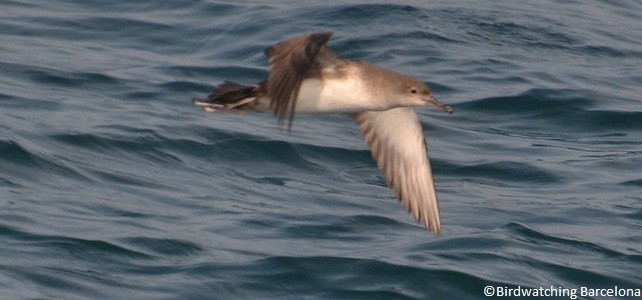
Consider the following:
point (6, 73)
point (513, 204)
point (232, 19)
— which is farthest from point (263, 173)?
point (232, 19)

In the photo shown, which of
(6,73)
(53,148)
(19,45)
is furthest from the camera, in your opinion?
(19,45)

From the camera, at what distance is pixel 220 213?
454 inches

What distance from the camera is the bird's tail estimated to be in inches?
322

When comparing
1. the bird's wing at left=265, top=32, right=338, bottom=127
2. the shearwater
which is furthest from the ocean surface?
the bird's wing at left=265, top=32, right=338, bottom=127

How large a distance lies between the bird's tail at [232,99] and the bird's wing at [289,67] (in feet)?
0.88

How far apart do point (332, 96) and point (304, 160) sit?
474 cm

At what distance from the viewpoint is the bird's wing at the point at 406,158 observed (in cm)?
953

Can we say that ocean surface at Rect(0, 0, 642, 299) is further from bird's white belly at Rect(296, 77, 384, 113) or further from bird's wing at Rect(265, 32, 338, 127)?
bird's wing at Rect(265, 32, 338, 127)

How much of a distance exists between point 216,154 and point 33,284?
3474 mm

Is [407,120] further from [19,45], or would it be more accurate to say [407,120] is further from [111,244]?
[19,45]

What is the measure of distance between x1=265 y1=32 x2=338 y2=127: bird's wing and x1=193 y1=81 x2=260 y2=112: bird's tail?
0.27 m

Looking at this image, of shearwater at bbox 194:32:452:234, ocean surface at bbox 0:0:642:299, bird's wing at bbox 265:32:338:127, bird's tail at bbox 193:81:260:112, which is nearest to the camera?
bird's wing at bbox 265:32:338:127

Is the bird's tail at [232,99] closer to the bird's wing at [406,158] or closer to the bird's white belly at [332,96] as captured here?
the bird's white belly at [332,96]

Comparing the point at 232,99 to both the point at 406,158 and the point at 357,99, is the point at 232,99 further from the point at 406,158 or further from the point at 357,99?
the point at 406,158
